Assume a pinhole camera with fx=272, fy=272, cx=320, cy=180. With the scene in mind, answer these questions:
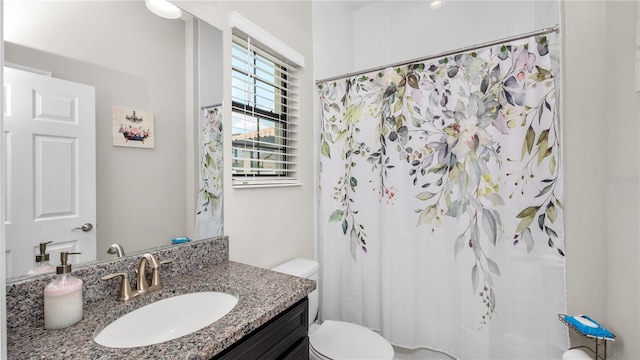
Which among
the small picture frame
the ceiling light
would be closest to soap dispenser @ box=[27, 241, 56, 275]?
the small picture frame

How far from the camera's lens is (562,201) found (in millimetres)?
1322

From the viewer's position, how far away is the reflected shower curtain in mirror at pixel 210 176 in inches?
48.0

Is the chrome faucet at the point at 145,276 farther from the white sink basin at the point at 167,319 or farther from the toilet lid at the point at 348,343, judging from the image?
the toilet lid at the point at 348,343

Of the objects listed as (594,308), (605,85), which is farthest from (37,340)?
(605,85)

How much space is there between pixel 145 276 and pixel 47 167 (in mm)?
462

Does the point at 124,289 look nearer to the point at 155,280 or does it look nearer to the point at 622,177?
the point at 155,280

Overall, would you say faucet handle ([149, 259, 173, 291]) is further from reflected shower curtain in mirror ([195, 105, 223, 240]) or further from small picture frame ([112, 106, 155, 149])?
small picture frame ([112, 106, 155, 149])

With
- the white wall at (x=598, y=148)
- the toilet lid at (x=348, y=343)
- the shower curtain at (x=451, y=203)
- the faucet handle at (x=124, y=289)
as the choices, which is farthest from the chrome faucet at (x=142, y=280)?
the white wall at (x=598, y=148)

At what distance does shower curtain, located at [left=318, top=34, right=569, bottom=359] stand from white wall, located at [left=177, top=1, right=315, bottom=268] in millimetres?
125

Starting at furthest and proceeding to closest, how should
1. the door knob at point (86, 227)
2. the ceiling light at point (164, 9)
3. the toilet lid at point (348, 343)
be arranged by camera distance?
the toilet lid at point (348, 343), the ceiling light at point (164, 9), the door knob at point (86, 227)

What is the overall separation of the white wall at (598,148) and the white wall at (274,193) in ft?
3.71

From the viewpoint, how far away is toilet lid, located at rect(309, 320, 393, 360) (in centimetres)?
132

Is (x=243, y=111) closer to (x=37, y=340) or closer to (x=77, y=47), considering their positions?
(x=77, y=47)

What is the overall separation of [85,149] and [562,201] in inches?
78.4
